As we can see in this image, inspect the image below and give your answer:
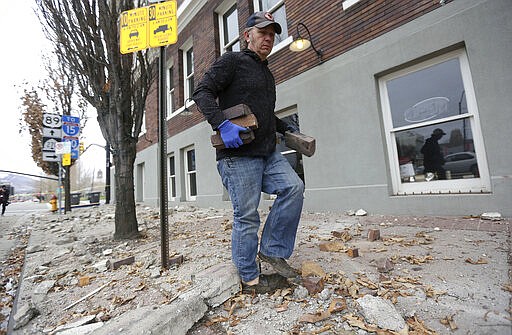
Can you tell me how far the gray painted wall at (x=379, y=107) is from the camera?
321 centimetres

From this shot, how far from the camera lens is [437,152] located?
3.98 m

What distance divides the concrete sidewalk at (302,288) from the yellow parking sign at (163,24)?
2.36 metres

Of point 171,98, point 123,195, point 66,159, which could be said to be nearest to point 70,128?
point 66,159

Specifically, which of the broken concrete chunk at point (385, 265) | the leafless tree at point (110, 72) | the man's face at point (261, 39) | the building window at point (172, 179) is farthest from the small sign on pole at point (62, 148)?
the broken concrete chunk at point (385, 265)

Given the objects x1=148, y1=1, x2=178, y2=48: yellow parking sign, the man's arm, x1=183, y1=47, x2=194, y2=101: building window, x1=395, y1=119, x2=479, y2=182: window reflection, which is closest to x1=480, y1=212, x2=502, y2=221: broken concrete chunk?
x1=395, y1=119, x2=479, y2=182: window reflection

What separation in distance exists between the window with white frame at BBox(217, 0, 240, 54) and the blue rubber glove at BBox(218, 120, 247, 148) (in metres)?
6.88

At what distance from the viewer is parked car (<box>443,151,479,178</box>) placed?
362cm

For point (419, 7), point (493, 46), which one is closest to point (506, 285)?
point (493, 46)

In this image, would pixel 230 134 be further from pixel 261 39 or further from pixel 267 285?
pixel 267 285

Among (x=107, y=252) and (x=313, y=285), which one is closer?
(x=313, y=285)

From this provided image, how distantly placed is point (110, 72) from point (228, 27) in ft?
18.0

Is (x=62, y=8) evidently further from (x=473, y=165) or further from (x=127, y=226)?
(x=473, y=165)

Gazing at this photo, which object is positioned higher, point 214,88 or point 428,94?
point 428,94

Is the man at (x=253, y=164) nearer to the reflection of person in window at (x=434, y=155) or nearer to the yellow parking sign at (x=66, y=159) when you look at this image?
the reflection of person in window at (x=434, y=155)
